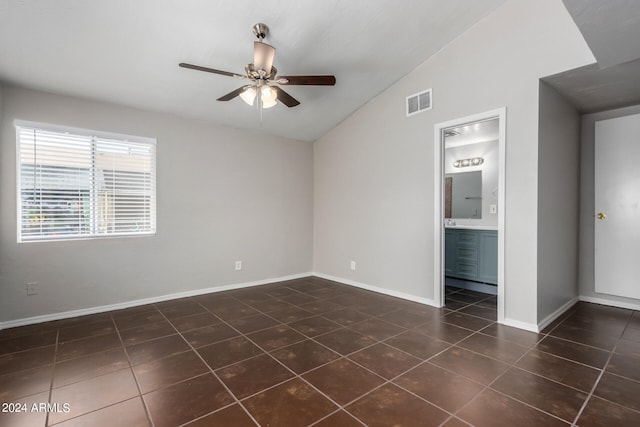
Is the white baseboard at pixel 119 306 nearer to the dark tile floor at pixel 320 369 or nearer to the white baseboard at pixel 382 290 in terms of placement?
the dark tile floor at pixel 320 369

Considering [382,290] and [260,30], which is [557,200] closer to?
[382,290]

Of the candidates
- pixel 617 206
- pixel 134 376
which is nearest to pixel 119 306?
pixel 134 376

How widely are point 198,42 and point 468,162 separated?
4479 millimetres

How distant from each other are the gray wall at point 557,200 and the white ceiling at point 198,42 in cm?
137

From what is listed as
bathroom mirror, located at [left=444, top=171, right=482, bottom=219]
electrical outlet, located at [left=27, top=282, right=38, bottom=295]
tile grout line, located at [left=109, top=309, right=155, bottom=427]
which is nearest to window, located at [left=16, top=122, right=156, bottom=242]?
electrical outlet, located at [left=27, top=282, right=38, bottom=295]

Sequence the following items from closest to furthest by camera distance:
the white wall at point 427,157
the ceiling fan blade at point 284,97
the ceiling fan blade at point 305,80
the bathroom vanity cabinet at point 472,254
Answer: the ceiling fan blade at point 305,80 → the ceiling fan blade at point 284,97 → the white wall at point 427,157 → the bathroom vanity cabinet at point 472,254

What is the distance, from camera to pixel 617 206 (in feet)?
12.5

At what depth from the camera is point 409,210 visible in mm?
4039

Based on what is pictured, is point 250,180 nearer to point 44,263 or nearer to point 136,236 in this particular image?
point 136,236

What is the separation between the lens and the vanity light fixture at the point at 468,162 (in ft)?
16.8

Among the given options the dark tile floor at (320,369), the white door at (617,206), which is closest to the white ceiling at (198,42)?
the white door at (617,206)

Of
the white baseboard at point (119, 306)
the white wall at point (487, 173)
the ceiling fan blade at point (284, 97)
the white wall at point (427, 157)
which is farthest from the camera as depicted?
the white wall at point (487, 173)

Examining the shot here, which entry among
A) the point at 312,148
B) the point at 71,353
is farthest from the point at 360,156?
the point at 71,353

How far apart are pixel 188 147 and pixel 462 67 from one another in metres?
3.61
